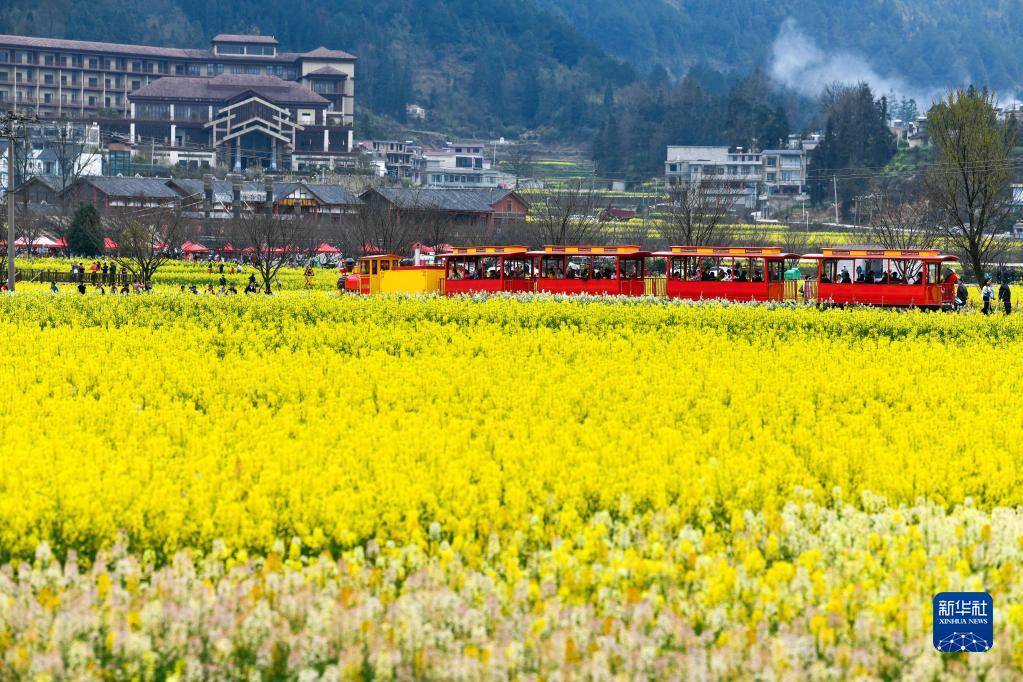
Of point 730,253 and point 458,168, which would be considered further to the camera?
point 458,168

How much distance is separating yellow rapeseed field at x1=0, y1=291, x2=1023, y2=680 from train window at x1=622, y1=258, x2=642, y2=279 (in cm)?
2480

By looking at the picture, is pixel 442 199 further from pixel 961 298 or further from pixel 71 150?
pixel 961 298

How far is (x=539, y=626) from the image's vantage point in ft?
29.0

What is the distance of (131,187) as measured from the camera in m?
108

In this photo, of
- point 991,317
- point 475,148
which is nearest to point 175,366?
point 991,317

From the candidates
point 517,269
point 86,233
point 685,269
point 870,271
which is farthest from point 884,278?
point 86,233

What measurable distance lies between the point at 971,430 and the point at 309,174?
448 ft

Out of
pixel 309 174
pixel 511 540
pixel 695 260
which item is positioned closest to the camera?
pixel 511 540

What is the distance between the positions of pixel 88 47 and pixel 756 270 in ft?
495

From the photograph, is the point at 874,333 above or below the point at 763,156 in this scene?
below

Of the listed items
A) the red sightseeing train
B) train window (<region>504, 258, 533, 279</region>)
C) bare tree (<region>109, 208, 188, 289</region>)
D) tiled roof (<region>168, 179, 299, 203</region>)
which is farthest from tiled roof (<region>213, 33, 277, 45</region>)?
train window (<region>504, 258, 533, 279</region>)

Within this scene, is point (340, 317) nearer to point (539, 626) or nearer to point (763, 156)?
point (539, 626)

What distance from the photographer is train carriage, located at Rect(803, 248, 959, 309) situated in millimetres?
40844

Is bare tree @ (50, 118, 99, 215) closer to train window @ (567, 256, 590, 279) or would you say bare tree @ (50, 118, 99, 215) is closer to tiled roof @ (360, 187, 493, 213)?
tiled roof @ (360, 187, 493, 213)
